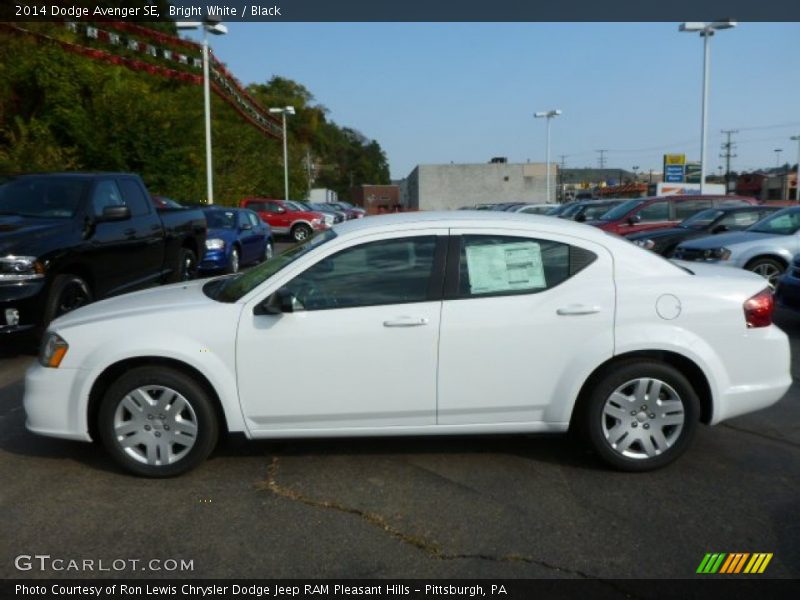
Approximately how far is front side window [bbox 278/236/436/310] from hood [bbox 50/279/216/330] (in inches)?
24.1

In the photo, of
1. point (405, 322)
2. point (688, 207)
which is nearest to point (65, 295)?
point (405, 322)

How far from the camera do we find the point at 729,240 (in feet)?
35.4

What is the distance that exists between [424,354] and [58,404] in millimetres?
2110

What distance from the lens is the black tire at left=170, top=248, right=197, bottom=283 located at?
10.3 meters

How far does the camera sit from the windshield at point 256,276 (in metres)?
4.51

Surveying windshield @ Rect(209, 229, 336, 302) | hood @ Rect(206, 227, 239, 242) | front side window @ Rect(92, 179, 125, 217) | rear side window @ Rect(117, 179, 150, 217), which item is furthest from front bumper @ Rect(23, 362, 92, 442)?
hood @ Rect(206, 227, 239, 242)

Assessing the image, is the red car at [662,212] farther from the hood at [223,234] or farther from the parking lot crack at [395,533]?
the parking lot crack at [395,533]

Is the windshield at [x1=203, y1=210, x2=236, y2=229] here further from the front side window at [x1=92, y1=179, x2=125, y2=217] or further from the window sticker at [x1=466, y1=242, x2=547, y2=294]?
the window sticker at [x1=466, y1=242, x2=547, y2=294]

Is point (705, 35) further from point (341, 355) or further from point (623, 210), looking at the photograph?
point (341, 355)

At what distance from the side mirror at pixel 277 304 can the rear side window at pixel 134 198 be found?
5351mm

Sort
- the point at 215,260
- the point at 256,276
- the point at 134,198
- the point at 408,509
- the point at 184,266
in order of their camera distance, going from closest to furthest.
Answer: the point at 408,509 → the point at 256,276 → the point at 134,198 → the point at 184,266 → the point at 215,260

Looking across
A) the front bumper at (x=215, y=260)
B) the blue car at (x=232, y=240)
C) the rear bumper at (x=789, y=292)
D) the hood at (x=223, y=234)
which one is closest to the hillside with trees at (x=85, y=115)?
the blue car at (x=232, y=240)

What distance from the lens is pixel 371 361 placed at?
14.0 feet
